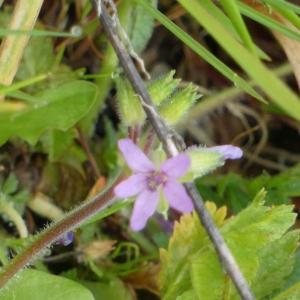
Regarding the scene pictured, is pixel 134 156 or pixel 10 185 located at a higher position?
pixel 134 156

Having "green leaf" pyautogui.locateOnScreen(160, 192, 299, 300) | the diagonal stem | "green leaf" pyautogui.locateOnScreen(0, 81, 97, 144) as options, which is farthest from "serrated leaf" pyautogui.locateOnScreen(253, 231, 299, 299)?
"green leaf" pyautogui.locateOnScreen(0, 81, 97, 144)

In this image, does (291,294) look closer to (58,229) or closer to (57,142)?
(58,229)

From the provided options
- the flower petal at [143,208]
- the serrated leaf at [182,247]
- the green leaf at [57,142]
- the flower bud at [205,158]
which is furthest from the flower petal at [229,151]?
the green leaf at [57,142]

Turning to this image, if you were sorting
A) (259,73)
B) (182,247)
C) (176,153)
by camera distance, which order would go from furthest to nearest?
(182,247) < (176,153) < (259,73)

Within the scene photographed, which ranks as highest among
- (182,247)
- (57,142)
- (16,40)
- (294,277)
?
(16,40)

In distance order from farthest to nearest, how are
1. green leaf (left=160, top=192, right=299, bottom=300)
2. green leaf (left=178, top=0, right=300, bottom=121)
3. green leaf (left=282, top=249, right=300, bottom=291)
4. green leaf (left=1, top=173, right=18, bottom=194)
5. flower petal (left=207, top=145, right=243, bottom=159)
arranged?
green leaf (left=1, top=173, right=18, bottom=194) → green leaf (left=282, top=249, right=300, bottom=291) → green leaf (left=160, top=192, right=299, bottom=300) → flower petal (left=207, top=145, right=243, bottom=159) → green leaf (left=178, top=0, right=300, bottom=121)

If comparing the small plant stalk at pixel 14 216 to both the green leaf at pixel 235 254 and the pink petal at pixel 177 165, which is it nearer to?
the green leaf at pixel 235 254

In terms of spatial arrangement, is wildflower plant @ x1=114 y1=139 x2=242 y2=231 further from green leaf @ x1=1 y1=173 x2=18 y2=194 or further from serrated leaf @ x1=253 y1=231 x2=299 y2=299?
green leaf @ x1=1 y1=173 x2=18 y2=194

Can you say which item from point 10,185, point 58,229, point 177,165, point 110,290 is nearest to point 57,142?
point 10,185
